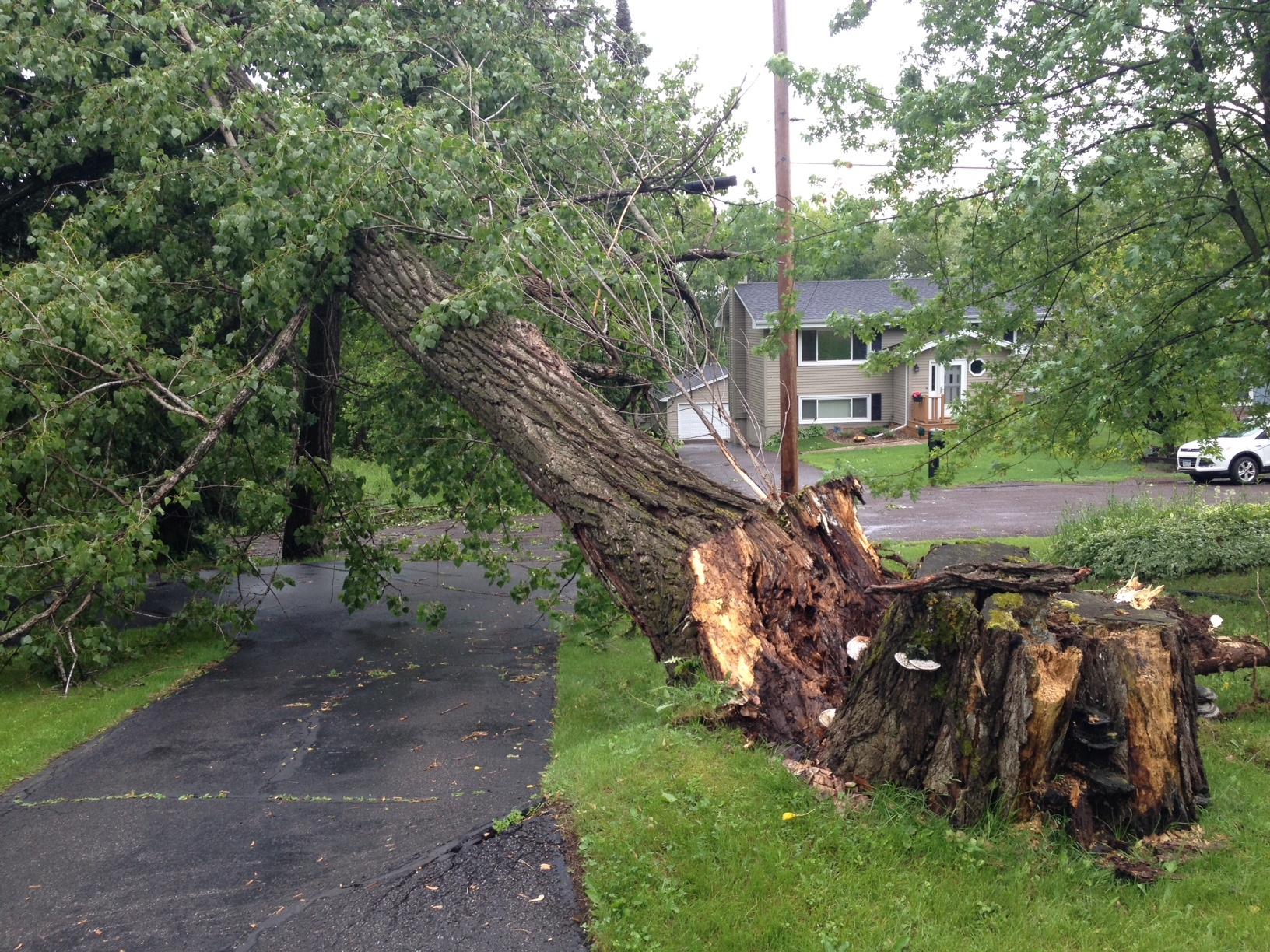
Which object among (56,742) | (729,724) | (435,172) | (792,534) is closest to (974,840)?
(729,724)

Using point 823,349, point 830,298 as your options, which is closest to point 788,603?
point 830,298

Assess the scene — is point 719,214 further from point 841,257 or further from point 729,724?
point 729,724

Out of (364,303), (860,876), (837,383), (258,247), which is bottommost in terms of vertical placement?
(860,876)

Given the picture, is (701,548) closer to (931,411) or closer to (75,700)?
(75,700)

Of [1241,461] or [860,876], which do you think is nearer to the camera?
[860,876]

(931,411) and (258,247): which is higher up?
(258,247)

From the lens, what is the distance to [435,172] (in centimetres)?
738

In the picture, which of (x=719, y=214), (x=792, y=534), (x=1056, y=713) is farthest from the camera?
(x=719, y=214)

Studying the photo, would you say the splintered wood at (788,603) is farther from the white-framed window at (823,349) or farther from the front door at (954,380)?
the front door at (954,380)

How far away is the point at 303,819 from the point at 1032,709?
334 centimetres

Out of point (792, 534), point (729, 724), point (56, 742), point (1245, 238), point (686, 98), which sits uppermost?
point (686, 98)

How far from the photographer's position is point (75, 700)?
6.96m

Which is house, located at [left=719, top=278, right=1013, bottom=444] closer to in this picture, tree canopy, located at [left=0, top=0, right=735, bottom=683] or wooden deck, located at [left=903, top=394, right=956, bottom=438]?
wooden deck, located at [left=903, top=394, right=956, bottom=438]

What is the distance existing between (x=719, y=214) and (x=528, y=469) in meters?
4.41
